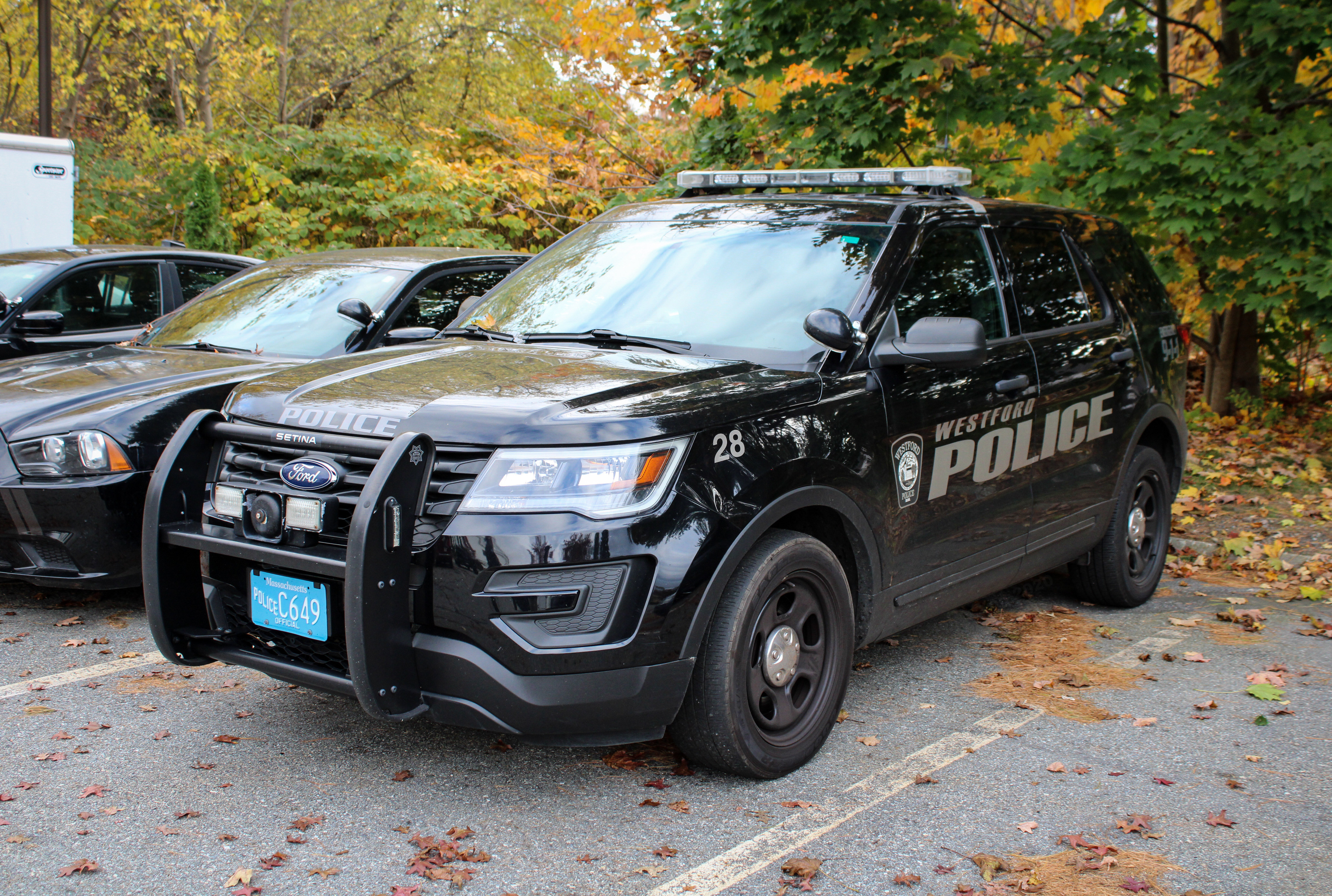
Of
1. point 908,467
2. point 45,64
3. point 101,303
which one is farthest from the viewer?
point 45,64

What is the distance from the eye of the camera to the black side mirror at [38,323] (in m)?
7.21

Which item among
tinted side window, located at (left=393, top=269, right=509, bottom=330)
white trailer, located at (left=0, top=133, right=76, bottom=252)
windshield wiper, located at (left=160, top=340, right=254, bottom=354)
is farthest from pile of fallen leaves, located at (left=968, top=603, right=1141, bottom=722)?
white trailer, located at (left=0, top=133, right=76, bottom=252)

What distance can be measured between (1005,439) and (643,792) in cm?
205

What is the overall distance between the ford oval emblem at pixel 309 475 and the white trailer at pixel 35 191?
11843mm

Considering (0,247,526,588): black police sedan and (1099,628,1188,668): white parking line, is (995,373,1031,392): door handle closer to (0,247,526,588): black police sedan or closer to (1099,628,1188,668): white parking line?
(1099,628,1188,668): white parking line

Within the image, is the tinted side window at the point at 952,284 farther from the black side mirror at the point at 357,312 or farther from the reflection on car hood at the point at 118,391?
the reflection on car hood at the point at 118,391

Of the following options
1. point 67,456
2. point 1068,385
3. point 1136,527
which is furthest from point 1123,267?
point 67,456

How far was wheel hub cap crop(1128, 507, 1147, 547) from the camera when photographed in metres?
5.79

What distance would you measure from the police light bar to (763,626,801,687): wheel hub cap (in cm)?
210

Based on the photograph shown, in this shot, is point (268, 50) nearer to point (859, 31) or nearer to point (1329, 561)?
point (859, 31)

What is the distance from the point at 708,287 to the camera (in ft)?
14.0

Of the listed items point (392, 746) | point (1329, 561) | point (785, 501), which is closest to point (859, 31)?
point (1329, 561)

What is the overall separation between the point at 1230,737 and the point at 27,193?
45.7ft

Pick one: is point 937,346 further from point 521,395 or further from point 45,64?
point 45,64
